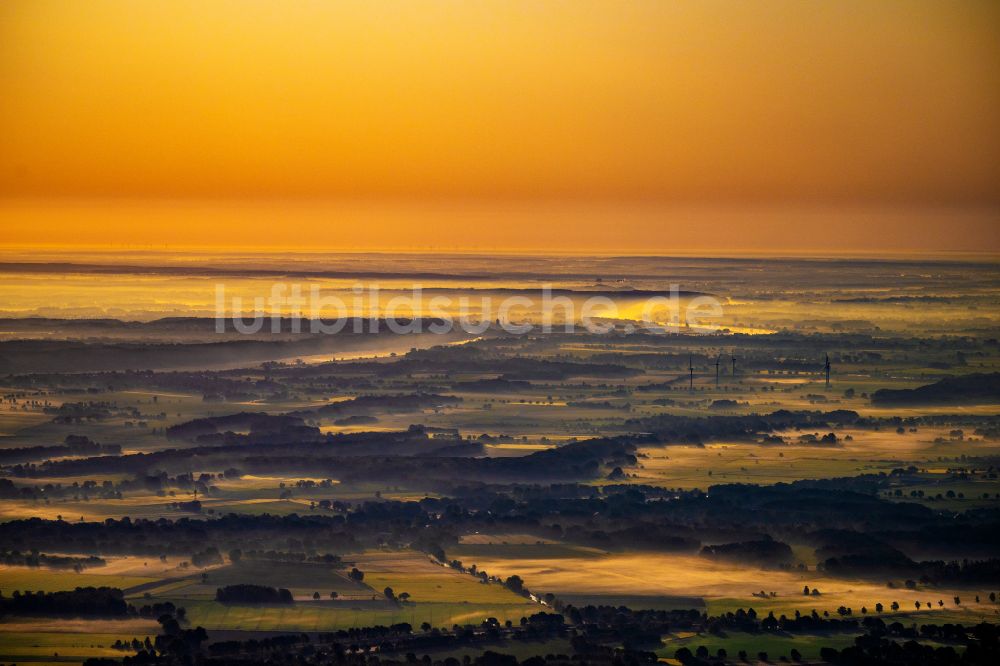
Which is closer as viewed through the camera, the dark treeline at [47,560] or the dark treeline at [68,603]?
the dark treeline at [68,603]

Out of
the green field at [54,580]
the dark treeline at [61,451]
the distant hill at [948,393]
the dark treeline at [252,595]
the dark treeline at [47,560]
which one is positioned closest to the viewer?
the dark treeline at [252,595]

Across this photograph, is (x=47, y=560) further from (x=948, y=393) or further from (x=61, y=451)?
(x=948, y=393)

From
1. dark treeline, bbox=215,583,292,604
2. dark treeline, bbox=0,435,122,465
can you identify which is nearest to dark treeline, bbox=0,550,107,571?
dark treeline, bbox=215,583,292,604

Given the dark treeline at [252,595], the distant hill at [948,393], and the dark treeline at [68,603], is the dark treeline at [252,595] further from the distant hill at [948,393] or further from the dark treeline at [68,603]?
the distant hill at [948,393]

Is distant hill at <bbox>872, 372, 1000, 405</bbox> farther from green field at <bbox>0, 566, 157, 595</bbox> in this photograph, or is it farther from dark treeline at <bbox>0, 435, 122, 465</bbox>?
green field at <bbox>0, 566, 157, 595</bbox>

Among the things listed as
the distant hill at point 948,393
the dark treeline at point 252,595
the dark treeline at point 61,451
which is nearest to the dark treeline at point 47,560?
the dark treeline at point 252,595

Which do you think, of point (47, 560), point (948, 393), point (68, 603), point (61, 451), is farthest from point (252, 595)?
point (948, 393)

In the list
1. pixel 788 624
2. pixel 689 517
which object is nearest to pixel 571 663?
pixel 788 624

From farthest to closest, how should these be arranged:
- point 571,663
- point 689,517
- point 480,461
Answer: point 480,461 < point 689,517 < point 571,663

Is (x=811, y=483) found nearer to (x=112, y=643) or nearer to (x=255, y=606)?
(x=255, y=606)
